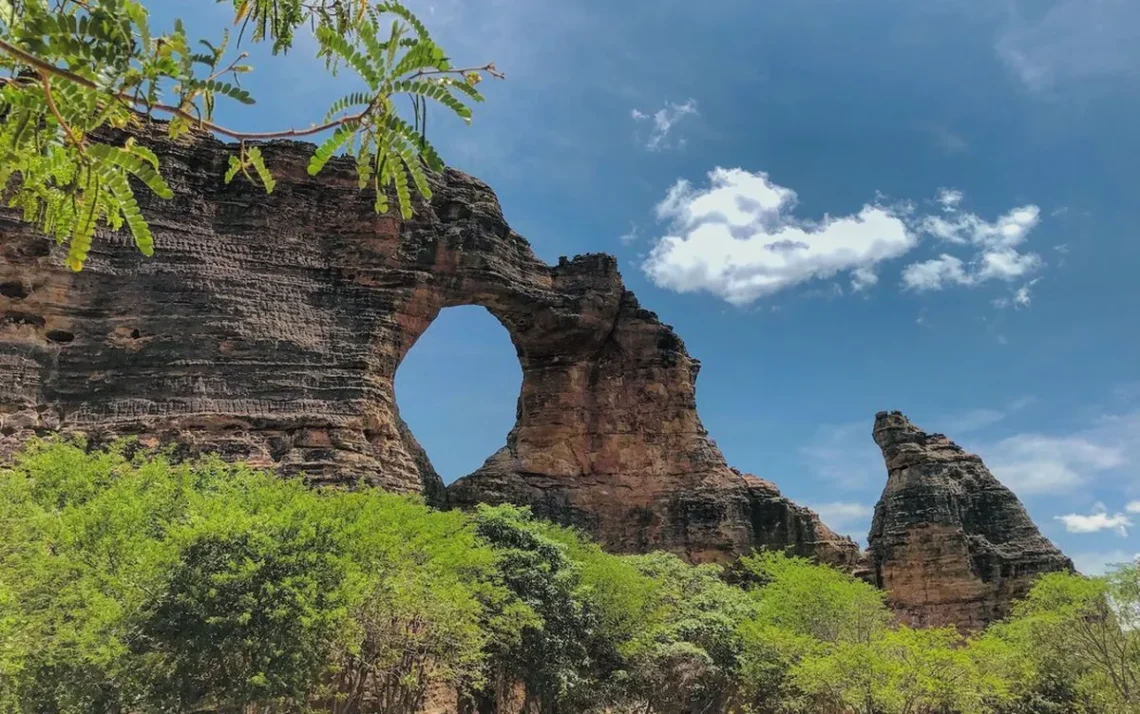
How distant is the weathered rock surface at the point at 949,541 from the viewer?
121 feet

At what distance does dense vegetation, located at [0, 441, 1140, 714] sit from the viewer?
43.5 feet

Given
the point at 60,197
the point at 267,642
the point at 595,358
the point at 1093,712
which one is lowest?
the point at 1093,712

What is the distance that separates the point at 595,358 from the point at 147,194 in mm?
21063

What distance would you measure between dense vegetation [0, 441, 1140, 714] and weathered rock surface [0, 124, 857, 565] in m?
2.52

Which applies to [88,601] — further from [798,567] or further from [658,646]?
[798,567]

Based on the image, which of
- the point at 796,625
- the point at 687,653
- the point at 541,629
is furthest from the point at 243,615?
the point at 796,625

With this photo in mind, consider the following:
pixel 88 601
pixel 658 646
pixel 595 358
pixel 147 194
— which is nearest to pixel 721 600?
pixel 658 646

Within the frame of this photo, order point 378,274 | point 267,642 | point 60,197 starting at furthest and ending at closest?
point 378,274 → point 267,642 → point 60,197

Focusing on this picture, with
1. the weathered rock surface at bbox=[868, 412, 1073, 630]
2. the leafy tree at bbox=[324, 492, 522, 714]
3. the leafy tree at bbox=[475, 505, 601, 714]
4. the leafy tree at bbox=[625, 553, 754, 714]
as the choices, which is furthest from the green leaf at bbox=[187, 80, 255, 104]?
the weathered rock surface at bbox=[868, 412, 1073, 630]

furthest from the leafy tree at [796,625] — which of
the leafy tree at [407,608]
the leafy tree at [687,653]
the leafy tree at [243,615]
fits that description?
the leafy tree at [243,615]

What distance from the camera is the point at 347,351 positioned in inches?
1119

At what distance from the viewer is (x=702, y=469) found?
36.8 meters

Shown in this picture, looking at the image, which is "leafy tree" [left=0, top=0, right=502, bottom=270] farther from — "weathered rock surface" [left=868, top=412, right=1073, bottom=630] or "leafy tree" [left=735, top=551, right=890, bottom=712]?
"weathered rock surface" [left=868, top=412, right=1073, bottom=630]

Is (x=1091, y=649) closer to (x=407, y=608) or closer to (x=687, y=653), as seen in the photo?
(x=687, y=653)
